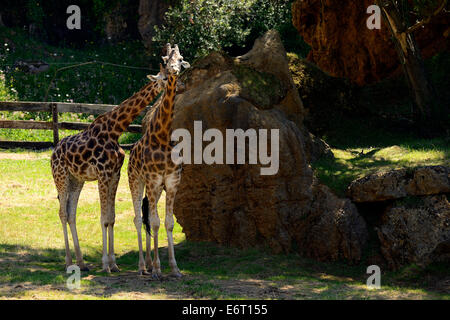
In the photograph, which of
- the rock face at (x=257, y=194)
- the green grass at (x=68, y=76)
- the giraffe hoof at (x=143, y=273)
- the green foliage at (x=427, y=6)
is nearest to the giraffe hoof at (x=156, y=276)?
the giraffe hoof at (x=143, y=273)

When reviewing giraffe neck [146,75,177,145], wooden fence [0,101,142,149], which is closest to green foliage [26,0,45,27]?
wooden fence [0,101,142,149]

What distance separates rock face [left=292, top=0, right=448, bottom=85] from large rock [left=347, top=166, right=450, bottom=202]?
8539 millimetres

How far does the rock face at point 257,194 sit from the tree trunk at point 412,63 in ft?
12.2

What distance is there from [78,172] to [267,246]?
3.21 meters

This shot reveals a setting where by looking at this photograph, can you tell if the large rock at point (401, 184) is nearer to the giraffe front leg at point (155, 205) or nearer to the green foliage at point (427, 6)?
the giraffe front leg at point (155, 205)

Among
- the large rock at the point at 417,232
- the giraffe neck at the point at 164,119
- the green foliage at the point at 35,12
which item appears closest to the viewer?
the giraffe neck at the point at 164,119

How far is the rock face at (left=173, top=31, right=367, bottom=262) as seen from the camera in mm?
9969

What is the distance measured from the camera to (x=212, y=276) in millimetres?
9047

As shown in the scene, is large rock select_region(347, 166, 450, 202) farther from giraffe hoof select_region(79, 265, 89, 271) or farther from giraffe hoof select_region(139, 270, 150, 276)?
→ giraffe hoof select_region(79, 265, 89, 271)

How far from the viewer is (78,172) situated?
9.34 m

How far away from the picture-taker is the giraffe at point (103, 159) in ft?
30.1

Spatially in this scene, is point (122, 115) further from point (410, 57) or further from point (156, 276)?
point (410, 57)
